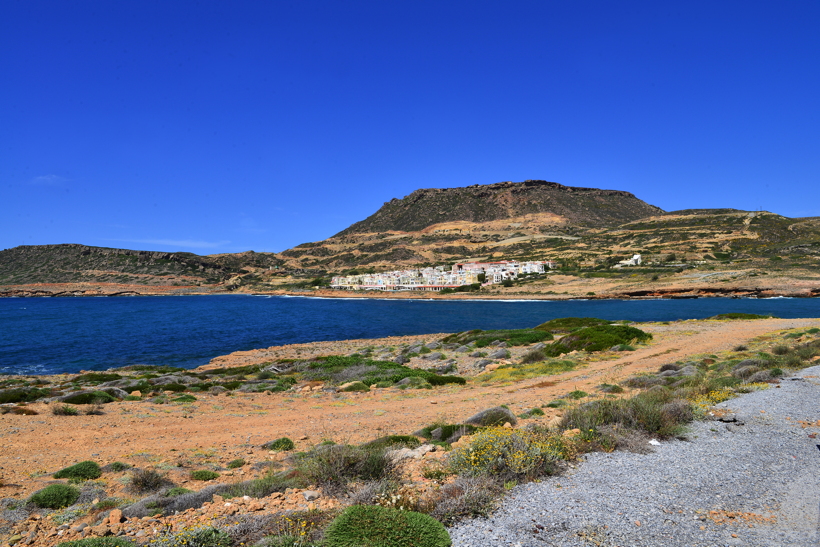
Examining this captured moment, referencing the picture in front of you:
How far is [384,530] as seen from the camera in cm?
478

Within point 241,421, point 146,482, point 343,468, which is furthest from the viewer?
point 241,421

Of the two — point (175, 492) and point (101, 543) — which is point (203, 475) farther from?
point (101, 543)

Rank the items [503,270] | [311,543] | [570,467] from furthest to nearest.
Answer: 1. [503,270]
2. [570,467]
3. [311,543]

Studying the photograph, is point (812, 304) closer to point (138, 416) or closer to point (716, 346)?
point (716, 346)

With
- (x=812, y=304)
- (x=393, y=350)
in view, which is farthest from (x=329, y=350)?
(x=812, y=304)

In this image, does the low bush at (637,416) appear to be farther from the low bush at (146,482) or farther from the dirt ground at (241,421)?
the low bush at (146,482)

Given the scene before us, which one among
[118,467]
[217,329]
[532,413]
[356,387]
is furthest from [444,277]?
[118,467]

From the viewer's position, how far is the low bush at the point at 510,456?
6.43 m

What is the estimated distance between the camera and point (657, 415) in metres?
8.39

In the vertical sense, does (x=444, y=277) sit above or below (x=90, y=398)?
above

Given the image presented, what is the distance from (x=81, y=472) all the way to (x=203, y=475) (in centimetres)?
249

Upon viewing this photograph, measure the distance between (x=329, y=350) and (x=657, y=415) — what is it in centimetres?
2916

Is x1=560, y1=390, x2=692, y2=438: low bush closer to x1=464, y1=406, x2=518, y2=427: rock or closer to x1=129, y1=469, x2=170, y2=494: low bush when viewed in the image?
x1=464, y1=406, x2=518, y2=427: rock

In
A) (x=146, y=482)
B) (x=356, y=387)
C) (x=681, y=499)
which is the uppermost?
(x=681, y=499)
